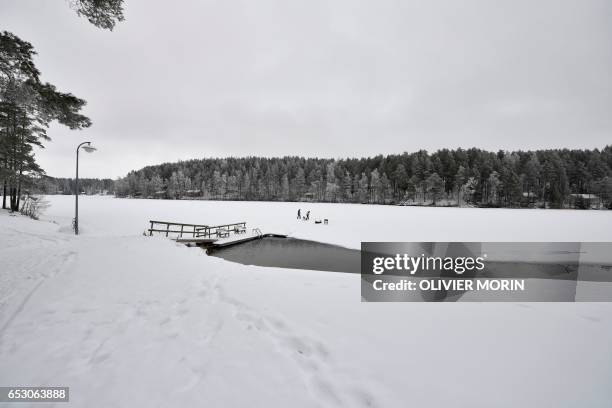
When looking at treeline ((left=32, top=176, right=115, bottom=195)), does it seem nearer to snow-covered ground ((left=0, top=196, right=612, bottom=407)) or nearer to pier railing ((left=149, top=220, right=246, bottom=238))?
pier railing ((left=149, top=220, right=246, bottom=238))

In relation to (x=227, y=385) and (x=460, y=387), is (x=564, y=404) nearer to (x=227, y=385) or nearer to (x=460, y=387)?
→ (x=460, y=387)

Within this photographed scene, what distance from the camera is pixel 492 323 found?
4.50 metres

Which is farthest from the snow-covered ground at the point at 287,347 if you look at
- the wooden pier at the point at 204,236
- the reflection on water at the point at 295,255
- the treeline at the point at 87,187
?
the treeline at the point at 87,187

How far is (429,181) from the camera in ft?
249

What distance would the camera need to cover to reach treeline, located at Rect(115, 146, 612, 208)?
224 feet

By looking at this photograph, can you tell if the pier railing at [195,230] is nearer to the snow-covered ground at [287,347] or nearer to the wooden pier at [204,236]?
the wooden pier at [204,236]

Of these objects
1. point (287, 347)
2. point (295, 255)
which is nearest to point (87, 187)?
point (295, 255)

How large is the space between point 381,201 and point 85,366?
88987 mm

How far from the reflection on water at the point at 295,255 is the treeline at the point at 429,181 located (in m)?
68.7

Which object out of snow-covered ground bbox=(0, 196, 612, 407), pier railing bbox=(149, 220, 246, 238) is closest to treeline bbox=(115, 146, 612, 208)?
pier railing bbox=(149, 220, 246, 238)

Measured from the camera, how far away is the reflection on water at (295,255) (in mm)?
15039

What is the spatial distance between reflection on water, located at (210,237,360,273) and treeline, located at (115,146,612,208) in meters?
68.7

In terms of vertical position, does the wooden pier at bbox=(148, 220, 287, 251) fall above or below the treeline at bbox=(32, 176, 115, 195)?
below

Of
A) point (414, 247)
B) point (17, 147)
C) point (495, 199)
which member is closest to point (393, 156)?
point (495, 199)
